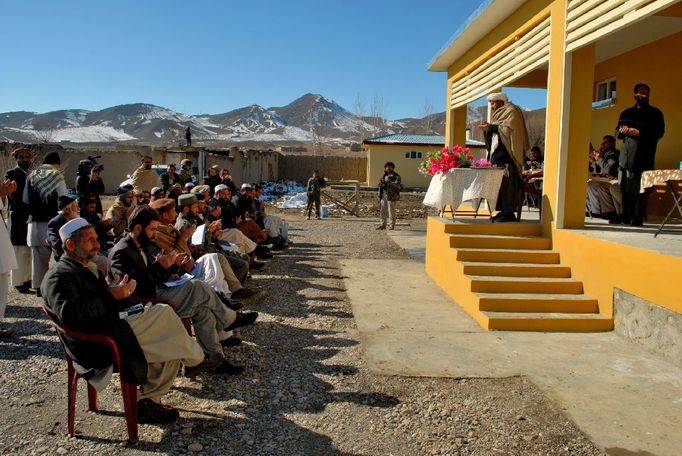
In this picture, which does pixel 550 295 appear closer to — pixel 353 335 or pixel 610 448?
pixel 353 335

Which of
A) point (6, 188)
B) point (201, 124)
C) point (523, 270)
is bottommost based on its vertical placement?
point (523, 270)

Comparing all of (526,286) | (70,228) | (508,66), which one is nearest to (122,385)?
(70,228)

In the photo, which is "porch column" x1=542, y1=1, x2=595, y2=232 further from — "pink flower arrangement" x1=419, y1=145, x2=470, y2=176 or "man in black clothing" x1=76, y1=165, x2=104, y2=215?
"man in black clothing" x1=76, y1=165, x2=104, y2=215

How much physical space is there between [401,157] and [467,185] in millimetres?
27524

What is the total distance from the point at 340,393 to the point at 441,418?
31.9 inches

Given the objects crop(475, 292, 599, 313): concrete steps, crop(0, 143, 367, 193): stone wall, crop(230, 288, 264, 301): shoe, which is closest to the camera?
crop(475, 292, 599, 313): concrete steps

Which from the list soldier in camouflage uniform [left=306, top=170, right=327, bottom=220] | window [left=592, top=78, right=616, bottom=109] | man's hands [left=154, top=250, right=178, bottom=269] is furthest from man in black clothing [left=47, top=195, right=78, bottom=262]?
soldier in camouflage uniform [left=306, top=170, right=327, bottom=220]

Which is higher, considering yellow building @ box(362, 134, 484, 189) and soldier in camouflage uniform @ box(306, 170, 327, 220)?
yellow building @ box(362, 134, 484, 189)

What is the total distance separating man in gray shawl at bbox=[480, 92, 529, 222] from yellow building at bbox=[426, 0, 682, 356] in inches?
17.6

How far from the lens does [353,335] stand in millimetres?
5805

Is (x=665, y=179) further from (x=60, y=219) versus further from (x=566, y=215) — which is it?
(x=60, y=219)

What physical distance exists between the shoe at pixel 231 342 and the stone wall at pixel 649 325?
3.78m

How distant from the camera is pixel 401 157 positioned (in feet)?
115

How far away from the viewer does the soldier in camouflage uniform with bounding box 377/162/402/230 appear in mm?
15383
